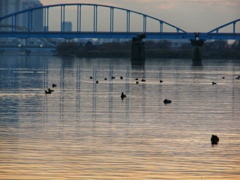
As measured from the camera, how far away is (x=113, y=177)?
72.0 feet

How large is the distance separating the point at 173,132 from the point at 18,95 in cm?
2381

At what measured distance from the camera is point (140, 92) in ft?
198

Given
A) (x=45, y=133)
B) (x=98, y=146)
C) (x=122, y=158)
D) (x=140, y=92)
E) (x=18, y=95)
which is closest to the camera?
(x=122, y=158)

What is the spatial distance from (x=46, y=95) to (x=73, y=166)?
31.6 metres

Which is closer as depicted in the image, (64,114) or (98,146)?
(98,146)

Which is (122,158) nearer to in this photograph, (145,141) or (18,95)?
(145,141)

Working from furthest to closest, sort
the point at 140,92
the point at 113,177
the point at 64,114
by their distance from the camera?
the point at 140,92
the point at 64,114
the point at 113,177

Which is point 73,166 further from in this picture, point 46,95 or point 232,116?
point 46,95

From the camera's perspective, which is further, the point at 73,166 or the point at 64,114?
the point at 64,114

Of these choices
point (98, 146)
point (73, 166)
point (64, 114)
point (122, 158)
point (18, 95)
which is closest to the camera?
point (73, 166)

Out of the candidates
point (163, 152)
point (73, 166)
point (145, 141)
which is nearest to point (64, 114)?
point (145, 141)

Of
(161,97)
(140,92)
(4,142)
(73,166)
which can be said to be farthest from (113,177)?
(140,92)

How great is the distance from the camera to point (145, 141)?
29312 millimetres

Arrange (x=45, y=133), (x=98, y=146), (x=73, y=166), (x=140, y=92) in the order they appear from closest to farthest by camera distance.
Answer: (x=73, y=166), (x=98, y=146), (x=45, y=133), (x=140, y=92)
